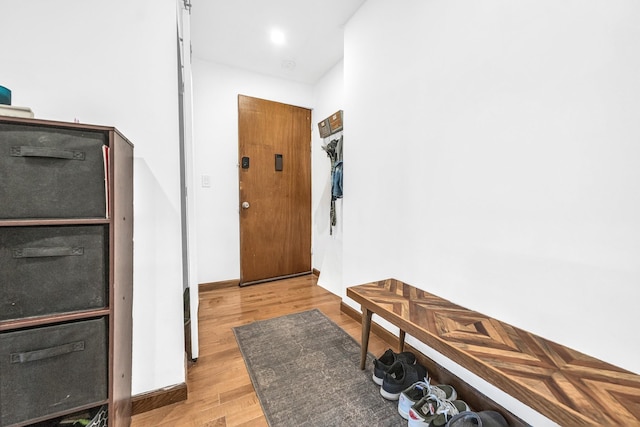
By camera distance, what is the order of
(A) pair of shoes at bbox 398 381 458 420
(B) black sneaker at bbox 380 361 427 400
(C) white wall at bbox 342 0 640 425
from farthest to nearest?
1. (B) black sneaker at bbox 380 361 427 400
2. (A) pair of shoes at bbox 398 381 458 420
3. (C) white wall at bbox 342 0 640 425

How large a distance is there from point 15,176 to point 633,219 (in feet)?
6.23

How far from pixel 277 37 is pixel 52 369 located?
2.67 meters

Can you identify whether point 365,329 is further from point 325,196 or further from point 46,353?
point 325,196

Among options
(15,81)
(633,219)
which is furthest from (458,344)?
(15,81)

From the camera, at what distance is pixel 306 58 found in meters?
2.65

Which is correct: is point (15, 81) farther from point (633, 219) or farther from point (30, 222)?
point (633, 219)

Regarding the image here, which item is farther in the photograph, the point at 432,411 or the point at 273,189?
the point at 273,189

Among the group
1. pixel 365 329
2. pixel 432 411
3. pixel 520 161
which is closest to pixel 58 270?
pixel 365 329

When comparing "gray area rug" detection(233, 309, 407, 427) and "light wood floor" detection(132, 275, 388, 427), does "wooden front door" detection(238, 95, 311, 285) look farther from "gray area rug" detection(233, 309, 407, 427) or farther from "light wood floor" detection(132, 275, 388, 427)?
"gray area rug" detection(233, 309, 407, 427)

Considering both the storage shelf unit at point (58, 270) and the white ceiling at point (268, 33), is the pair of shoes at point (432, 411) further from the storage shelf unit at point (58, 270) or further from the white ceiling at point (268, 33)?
the white ceiling at point (268, 33)

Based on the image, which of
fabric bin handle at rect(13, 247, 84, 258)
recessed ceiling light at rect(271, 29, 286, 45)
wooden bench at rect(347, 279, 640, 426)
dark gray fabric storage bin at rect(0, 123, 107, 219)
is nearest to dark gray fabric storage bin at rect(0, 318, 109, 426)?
fabric bin handle at rect(13, 247, 84, 258)

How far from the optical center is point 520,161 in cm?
104

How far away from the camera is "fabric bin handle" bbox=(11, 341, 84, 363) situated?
733 millimetres

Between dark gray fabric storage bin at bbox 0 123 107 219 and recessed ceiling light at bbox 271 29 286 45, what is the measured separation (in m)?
1.99
